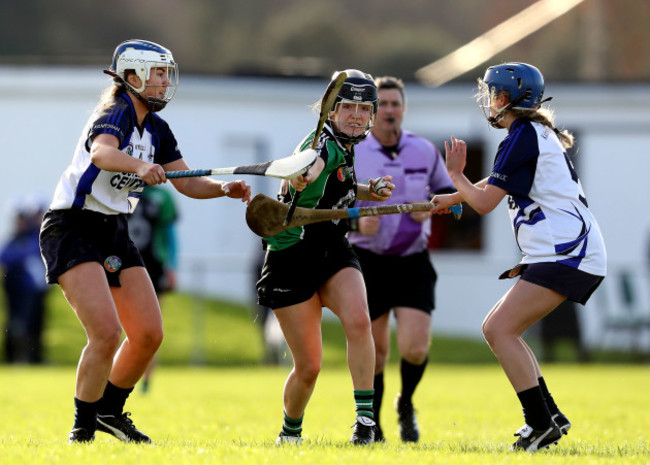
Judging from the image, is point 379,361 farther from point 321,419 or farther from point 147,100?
point 147,100

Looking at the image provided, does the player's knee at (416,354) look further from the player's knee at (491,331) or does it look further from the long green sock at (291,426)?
the player's knee at (491,331)

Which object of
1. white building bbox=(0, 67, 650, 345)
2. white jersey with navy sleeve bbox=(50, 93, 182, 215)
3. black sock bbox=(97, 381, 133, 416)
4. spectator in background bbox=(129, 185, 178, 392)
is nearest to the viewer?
white jersey with navy sleeve bbox=(50, 93, 182, 215)

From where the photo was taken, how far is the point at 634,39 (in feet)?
140

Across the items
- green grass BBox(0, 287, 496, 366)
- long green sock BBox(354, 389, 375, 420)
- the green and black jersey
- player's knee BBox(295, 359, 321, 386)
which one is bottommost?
green grass BBox(0, 287, 496, 366)

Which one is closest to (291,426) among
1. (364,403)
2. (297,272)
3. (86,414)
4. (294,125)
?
(364,403)

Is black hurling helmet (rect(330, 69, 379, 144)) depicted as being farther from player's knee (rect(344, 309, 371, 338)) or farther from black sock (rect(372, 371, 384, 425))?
black sock (rect(372, 371, 384, 425))

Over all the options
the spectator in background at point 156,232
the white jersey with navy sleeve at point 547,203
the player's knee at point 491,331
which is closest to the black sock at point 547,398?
the player's knee at point 491,331

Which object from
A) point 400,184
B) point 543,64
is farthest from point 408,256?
point 543,64

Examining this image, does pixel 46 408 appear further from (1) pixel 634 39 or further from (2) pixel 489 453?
(1) pixel 634 39

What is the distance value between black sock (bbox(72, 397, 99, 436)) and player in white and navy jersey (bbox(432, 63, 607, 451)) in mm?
2304

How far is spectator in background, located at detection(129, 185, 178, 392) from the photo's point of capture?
12.1 meters

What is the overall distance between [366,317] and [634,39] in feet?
126

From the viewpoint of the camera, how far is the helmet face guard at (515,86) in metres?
6.59

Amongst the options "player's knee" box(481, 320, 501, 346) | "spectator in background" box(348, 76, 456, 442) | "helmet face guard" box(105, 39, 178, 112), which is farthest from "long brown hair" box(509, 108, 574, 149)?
"helmet face guard" box(105, 39, 178, 112)
